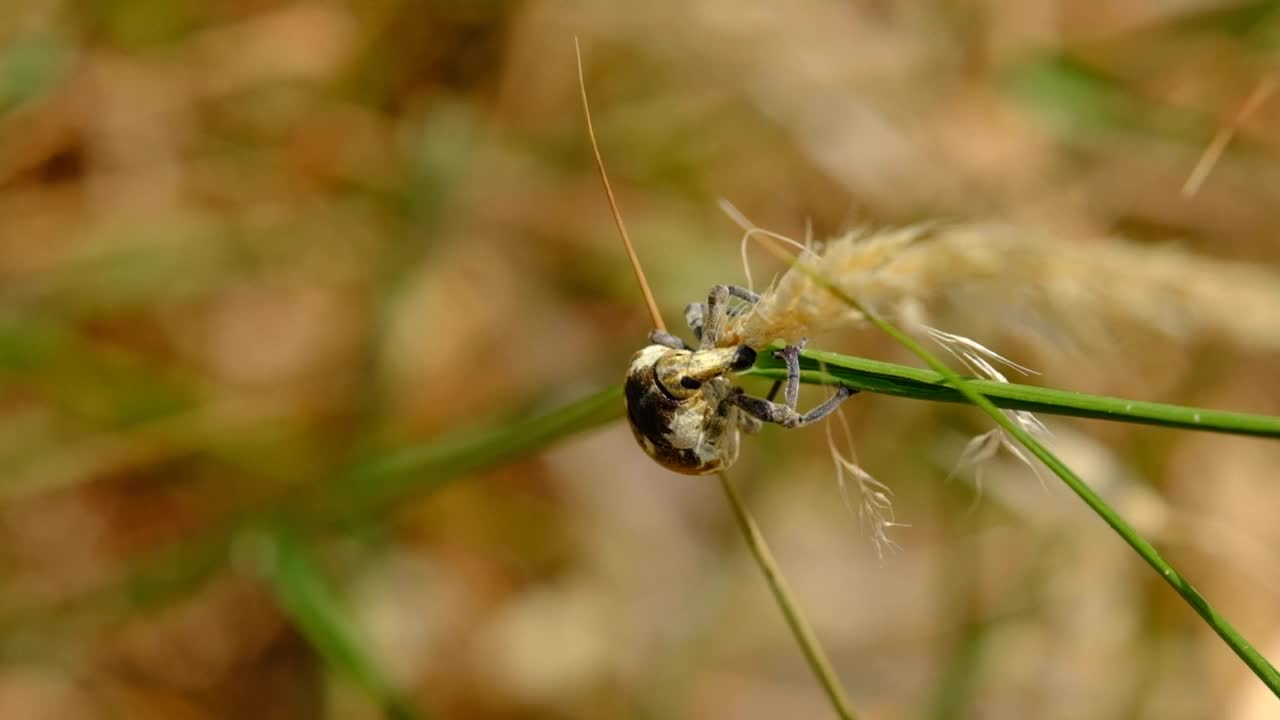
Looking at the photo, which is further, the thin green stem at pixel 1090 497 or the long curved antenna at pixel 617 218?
the long curved antenna at pixel 617 218

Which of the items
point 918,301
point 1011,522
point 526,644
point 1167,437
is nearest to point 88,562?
point 526,644

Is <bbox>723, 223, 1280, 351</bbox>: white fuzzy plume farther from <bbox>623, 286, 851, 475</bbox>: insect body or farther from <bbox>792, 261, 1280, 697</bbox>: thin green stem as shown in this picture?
<bbox>623, 286, 851, 475</bbox>: insect body

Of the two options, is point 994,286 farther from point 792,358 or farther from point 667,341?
point 667,341

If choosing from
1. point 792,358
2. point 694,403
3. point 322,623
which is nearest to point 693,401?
point 694,403

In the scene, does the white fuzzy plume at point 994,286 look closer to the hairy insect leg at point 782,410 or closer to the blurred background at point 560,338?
the hairy insect leg at point 782,410

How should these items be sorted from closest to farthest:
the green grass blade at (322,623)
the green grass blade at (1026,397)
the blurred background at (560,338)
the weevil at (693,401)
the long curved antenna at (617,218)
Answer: the green grass blade at (1026,397)
the long curved antenna at (617,218)
the weevil at (693,401)
the green grass blade at (322,623)
the blurred background at (560,338)

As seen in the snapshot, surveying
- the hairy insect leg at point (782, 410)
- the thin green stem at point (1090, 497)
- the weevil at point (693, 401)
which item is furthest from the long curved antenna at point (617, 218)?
the thin green stem at point (1090, 497)
